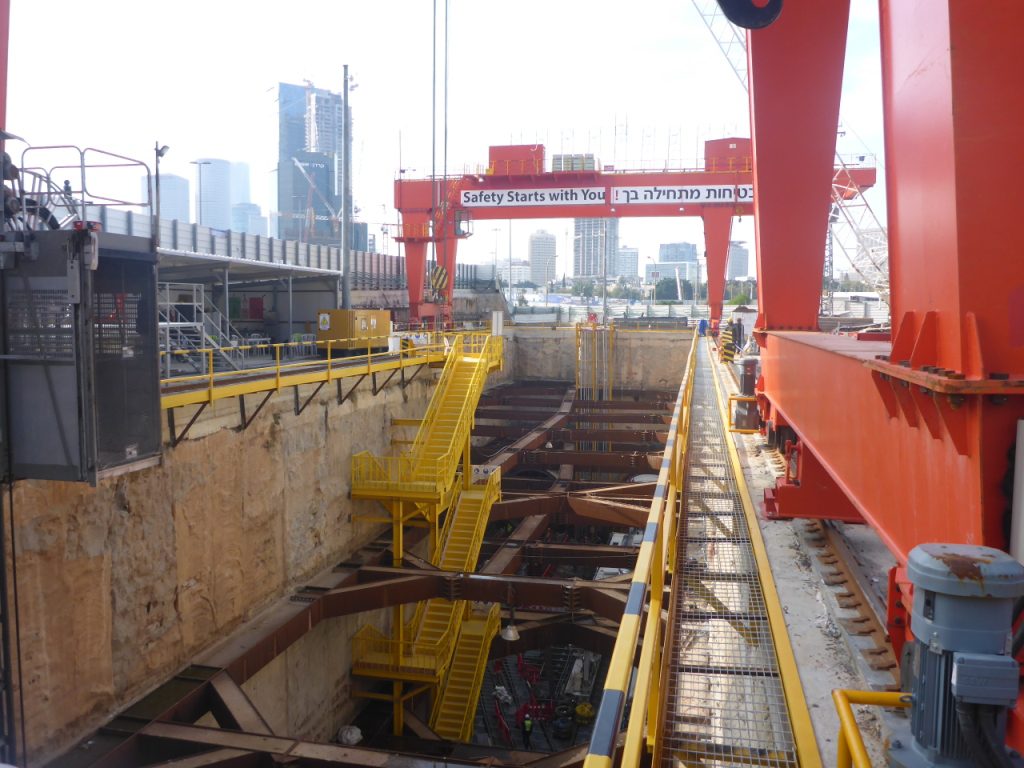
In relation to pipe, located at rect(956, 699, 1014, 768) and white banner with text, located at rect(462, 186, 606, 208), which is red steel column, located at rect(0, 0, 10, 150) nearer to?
pipe, located at rect(956, 699, 1014, 768)

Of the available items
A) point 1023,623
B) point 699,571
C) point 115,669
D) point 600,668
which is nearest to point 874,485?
point 1023,623

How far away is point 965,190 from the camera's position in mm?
2803

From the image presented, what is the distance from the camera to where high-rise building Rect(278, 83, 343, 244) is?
116581 mm

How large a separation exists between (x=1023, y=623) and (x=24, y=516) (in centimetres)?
829

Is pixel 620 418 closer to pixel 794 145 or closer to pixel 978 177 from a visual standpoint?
pixel 794 145

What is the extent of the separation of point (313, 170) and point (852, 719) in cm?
12978

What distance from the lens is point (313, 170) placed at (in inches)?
4860

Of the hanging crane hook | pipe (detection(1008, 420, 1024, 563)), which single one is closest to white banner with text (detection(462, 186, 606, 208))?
the hanging crane hook

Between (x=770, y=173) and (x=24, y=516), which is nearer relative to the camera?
(x=24, y=516)

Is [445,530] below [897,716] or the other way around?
below

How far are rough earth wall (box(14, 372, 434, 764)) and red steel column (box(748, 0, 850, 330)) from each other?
773 cm

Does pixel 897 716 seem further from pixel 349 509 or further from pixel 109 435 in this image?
pixel 349 509

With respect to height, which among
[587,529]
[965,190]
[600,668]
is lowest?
[600,668]

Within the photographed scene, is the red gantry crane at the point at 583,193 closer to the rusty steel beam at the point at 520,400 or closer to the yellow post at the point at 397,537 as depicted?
the rusty steel beam at the point at 520,400
